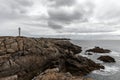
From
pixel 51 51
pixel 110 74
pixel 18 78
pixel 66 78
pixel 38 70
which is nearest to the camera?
pixel 66 78

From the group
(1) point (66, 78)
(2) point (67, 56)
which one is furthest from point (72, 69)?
(1) point (66, 78)

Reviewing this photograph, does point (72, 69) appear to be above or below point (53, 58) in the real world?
below

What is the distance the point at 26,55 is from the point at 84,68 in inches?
724

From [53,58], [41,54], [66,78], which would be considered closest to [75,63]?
[53,58]

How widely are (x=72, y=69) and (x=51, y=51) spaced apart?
8802mm

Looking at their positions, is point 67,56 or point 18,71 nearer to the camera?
point 18,71

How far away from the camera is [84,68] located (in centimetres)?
4544

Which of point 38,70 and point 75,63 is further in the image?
point 75,63

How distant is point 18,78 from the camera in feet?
105

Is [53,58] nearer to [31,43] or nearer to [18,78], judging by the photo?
[31,43]

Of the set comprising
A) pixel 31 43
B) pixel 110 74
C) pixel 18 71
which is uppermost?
pixel 31 43

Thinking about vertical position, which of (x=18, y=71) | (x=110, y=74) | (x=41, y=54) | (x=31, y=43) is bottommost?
(x=110, y=74)

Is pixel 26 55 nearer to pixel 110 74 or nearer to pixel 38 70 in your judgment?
pixel 38 70

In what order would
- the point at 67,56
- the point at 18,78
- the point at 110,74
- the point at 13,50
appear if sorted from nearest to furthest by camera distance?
the point at 18,78 < the point at 13,50 < the point at 110,74 < the point at 67,56
